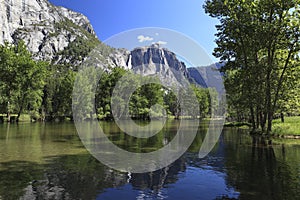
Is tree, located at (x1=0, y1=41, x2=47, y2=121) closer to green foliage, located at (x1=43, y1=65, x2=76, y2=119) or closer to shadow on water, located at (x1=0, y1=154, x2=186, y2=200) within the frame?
green foliage, located at (x1=43, y1=65, x2=76, y2=119)

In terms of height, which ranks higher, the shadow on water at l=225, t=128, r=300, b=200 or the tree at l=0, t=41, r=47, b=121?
the tree at l=0, t=41, r=47, b=121

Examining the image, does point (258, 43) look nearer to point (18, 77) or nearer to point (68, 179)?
point (68, 179)

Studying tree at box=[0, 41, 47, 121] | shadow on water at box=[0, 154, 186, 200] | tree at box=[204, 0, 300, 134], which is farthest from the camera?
tree at box=[0, 41, 47, 121]

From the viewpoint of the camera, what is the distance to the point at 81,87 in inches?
3703

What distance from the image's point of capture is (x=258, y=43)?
113 ft

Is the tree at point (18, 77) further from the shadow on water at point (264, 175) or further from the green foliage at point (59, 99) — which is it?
the shadow on water at point (264, 175)

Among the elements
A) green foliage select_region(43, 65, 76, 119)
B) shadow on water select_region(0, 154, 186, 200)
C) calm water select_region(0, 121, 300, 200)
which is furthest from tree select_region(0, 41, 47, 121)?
shadow on water select_region(0, 154, 186, 200)

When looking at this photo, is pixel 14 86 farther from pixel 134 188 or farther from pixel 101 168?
pixel 134 188

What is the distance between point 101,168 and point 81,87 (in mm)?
80664

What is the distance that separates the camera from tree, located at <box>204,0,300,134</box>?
32281 millimetres

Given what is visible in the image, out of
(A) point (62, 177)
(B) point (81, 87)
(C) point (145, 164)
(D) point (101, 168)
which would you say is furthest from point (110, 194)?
(B) point (81, 87)

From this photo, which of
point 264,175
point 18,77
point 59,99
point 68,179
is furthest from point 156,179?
point 59,99

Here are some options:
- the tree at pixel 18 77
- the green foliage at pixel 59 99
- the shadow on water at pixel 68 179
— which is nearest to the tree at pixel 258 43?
the shadow on water at pixel 68 179

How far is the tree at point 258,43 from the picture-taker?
3228 cm
